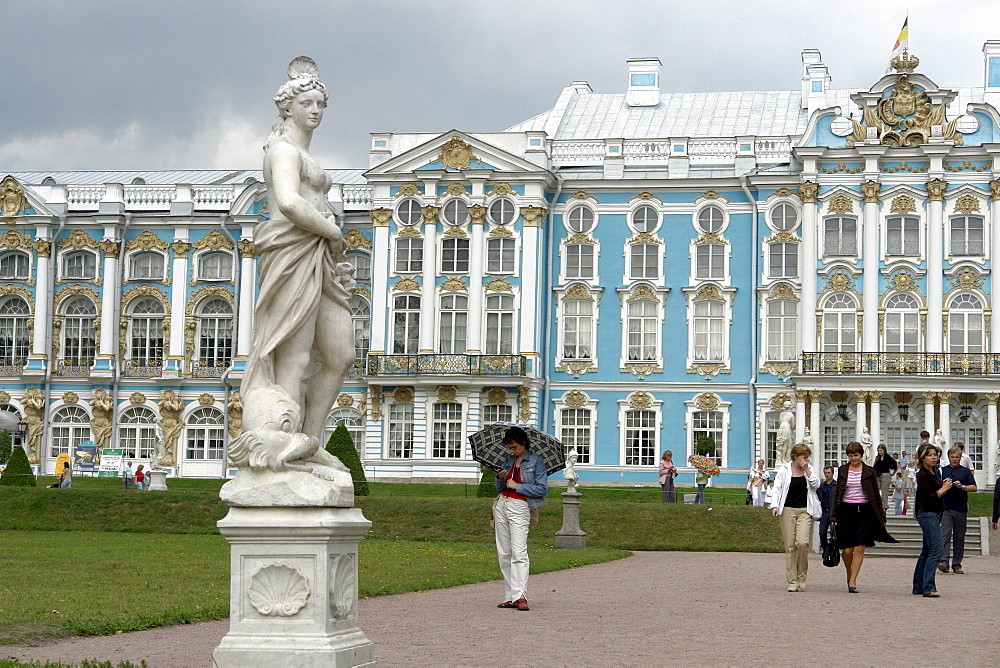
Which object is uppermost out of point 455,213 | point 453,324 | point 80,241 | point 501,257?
point 455,213

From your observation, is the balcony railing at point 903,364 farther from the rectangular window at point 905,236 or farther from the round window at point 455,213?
the round window at point 455,213

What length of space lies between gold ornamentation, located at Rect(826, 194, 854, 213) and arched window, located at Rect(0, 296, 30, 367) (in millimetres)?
26963

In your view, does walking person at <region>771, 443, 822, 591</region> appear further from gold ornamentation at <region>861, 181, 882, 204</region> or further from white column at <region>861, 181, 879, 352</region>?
gold ornamentation at <region>861, 181, 882, 204</region>

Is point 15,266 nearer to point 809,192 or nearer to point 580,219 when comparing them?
point 580,219

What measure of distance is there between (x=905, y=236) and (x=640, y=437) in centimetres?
1011

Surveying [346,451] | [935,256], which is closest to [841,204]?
[935,256]

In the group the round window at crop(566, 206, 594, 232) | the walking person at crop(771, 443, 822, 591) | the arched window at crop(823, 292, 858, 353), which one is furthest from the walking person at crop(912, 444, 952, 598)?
the round window at crop(566, 206, 594, 232)

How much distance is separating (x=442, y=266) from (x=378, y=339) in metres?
3.07

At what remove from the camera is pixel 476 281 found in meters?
45.6

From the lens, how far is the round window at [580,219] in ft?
152

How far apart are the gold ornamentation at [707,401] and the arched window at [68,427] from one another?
67.1 ft

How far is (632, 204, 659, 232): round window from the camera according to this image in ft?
151

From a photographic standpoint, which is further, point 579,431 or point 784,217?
point 579,431

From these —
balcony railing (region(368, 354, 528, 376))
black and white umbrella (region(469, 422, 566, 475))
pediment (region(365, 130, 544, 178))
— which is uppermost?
pediment (region(365, 130, 544, 178))
